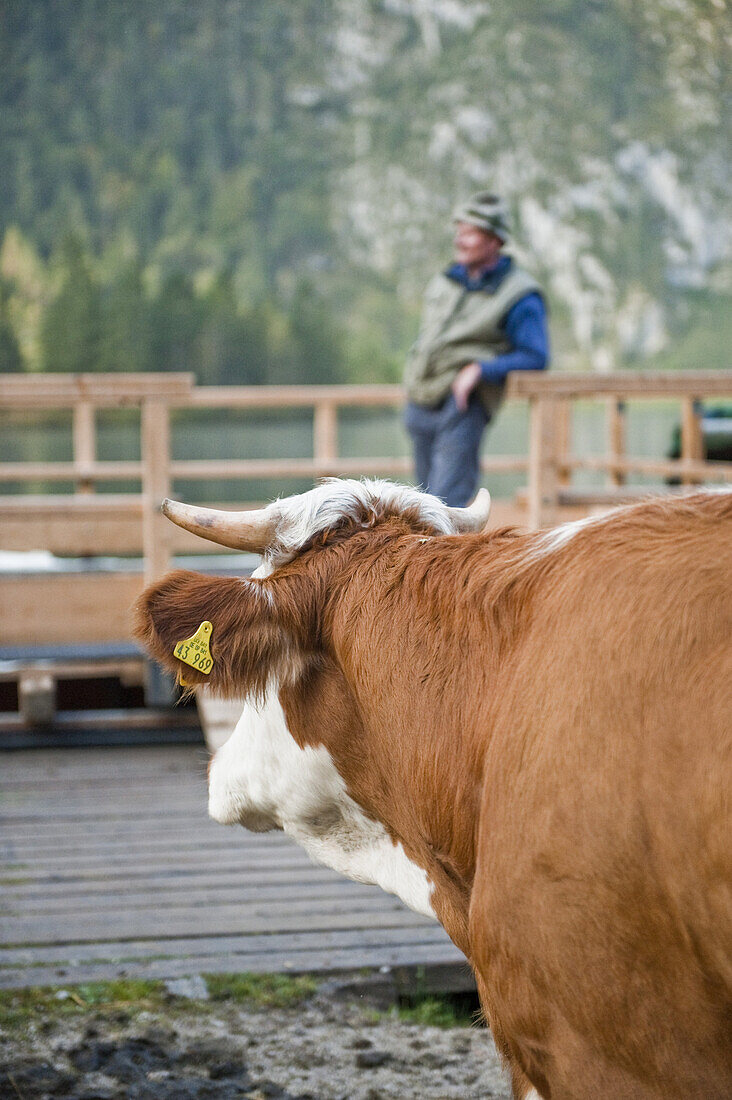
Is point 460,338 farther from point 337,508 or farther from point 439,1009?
point 337,508

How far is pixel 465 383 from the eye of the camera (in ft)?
15.9

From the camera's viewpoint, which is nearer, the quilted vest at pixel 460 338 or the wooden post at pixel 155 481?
the quilted vest at pixel 460 338

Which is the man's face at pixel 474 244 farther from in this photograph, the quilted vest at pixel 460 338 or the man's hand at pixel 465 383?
the man's hand at pixel 465 383

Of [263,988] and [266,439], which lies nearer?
[263,988]

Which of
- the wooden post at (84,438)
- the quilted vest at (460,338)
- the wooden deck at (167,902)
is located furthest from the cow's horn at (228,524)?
the wooden post at (84,438)

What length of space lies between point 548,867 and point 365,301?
107 metres

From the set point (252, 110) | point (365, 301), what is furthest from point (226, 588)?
point (252, 110)

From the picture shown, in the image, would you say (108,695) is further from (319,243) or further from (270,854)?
(319,243)

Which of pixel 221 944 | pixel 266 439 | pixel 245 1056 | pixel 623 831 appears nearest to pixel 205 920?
pixel 221 944

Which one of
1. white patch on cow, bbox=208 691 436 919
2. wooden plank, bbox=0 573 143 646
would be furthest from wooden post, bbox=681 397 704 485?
white patch on cow, bbox=208 691 436 919

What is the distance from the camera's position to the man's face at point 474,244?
4984 millimetres

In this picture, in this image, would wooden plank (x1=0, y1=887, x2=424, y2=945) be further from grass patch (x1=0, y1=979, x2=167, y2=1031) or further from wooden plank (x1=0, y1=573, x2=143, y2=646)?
wooden plank (x1=0, y1=573, x2=143, y2=646)

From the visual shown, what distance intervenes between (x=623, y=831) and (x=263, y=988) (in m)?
2.09

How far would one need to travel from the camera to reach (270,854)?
4.17 meters
